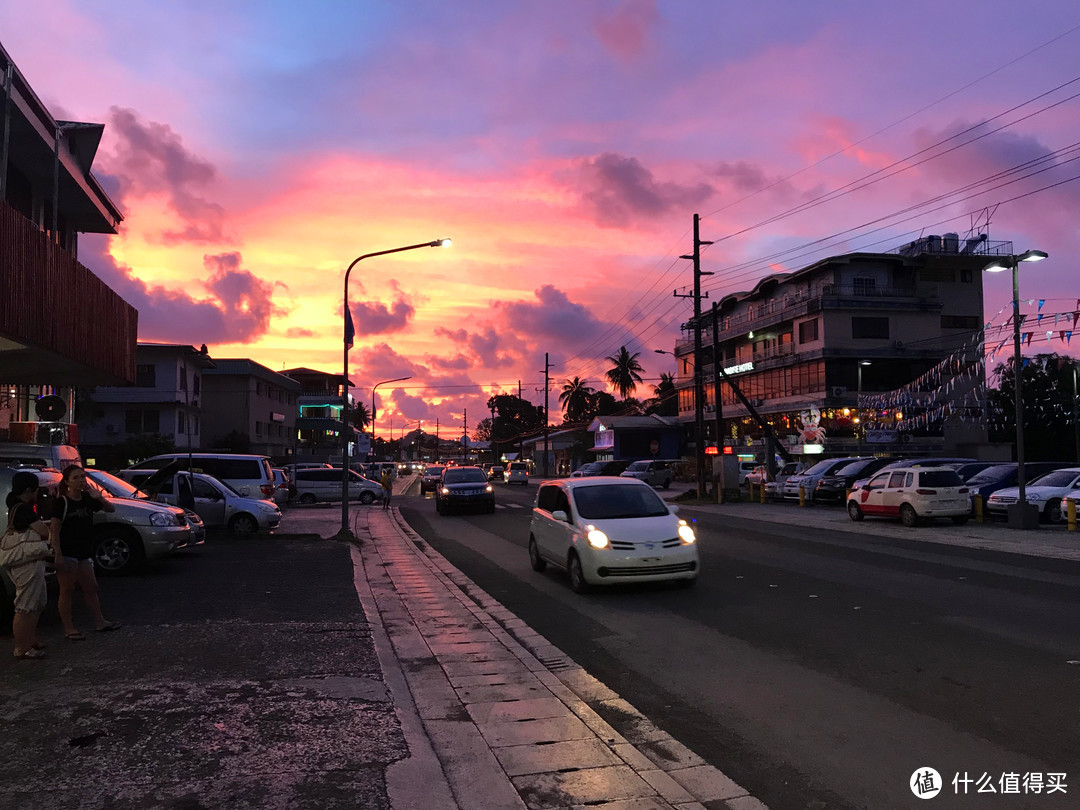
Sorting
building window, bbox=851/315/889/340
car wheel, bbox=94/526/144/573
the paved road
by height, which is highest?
building window, bbox=851/315/889/340

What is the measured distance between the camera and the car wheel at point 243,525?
2050cm

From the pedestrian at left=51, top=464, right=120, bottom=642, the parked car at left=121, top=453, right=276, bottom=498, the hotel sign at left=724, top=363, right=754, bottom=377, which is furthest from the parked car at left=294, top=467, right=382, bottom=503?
the hotel sign at left=724, top=363, right=754, bottom=377

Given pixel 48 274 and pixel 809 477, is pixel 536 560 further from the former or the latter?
pixel 809 477

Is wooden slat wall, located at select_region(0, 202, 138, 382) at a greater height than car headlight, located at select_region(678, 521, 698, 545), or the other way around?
wooden slat wall, located at select_region(0, 202, 138, 382)

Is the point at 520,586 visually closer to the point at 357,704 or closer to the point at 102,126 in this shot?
the point at 357,704

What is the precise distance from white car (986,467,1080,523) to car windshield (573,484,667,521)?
1453 cm

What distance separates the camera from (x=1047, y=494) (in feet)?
74.2

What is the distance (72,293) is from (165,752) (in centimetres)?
1117

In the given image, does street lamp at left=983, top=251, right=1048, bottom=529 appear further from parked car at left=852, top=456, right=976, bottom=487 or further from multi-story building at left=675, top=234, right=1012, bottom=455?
multi-story building at left=675, top=234, right=1012, bottom=455

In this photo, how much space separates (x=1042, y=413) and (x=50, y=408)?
227ft

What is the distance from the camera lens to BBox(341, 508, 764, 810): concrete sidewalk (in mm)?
4535

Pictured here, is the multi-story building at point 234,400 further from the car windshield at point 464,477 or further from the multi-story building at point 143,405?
the car windshield at point 464,477

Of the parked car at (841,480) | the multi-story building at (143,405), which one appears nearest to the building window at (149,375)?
the multi-story building at (143,405)

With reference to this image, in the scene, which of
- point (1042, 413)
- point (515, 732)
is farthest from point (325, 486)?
point (1042, 413)
